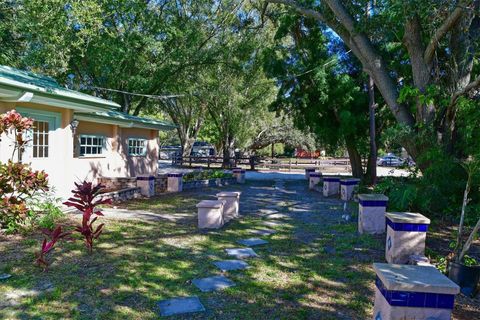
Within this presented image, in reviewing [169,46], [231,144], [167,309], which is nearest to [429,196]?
[167,309]

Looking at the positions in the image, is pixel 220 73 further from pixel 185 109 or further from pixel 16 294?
pixel 16 294

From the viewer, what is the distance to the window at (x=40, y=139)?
27.9ft

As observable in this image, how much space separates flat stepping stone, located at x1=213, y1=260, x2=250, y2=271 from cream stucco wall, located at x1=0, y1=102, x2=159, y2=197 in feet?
17.2

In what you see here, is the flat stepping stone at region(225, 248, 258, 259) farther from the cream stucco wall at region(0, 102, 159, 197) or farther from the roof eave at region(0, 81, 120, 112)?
the roof eave at region(0, 81, 120, 112)

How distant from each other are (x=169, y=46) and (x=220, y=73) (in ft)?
16.7

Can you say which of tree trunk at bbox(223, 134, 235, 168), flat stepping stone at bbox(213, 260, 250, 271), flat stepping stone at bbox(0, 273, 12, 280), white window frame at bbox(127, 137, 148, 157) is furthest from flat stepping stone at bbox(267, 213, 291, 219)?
tree trunk at bbox(223, 134, 235, 168)

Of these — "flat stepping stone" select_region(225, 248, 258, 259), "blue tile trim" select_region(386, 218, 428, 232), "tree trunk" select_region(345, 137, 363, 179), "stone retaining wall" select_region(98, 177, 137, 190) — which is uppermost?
"tree trunk" select_region(345, 137, 363, 179)

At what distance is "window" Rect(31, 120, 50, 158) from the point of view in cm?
849

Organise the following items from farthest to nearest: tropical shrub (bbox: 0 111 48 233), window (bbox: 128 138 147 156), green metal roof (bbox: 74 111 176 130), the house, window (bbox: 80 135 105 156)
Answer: window (bbox: 128 138 147 156), window (bbox: 80 135 105 156), green metal roof (bbox: 74 111 176 130), the house, tropical shrub (bbox: 0 111 48 233)

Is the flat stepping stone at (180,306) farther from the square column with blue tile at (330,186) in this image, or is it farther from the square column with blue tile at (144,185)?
the square column with blue tile at (330,186)

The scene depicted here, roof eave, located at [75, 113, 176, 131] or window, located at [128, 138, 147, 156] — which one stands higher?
roof eave, located at [75, 113, 176, 131]

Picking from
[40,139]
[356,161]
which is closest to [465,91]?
[40,139]

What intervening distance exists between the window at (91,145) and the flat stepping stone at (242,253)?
322 inches

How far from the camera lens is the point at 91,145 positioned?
11.9 m
